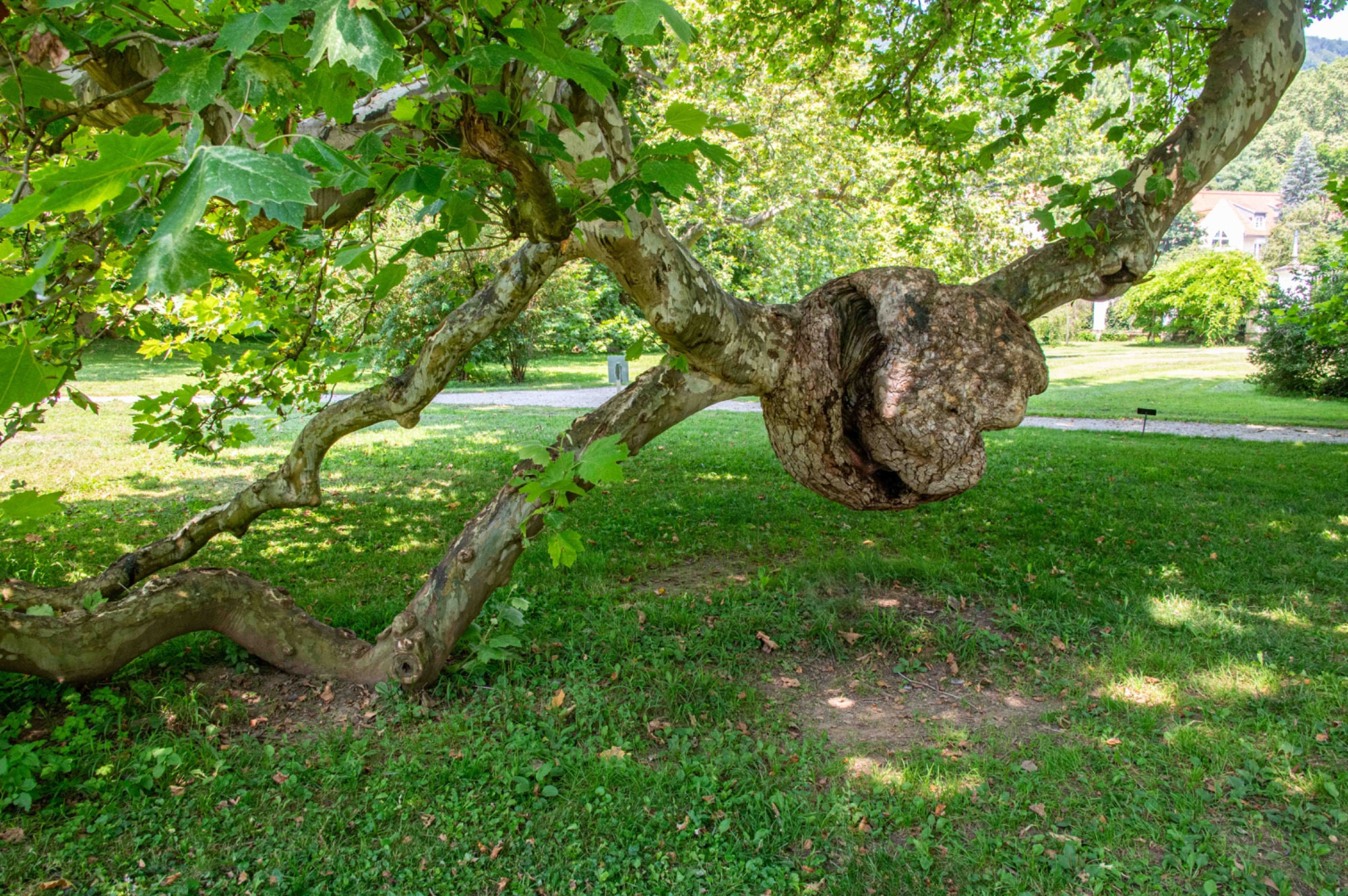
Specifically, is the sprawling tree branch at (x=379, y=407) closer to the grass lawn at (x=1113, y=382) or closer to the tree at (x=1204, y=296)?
the grass lawn at (x=1113, y=382)

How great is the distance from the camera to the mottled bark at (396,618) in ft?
12.0

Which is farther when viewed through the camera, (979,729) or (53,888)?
(979,729)

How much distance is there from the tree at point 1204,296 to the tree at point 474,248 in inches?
1158

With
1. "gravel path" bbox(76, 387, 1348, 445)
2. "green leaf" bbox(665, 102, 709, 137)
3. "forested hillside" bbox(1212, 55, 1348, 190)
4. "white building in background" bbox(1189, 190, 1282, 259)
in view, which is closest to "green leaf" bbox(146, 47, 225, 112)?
"green leaf" bbox(665, 102, 709, 137)

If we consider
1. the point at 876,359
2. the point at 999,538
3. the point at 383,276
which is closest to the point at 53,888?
the point at 383,276

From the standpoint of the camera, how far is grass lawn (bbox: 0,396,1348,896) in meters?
2.89

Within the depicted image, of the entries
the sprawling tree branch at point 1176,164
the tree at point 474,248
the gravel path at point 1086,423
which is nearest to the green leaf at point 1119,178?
the tree at point 474,248

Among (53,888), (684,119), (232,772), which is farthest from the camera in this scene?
(232,772)

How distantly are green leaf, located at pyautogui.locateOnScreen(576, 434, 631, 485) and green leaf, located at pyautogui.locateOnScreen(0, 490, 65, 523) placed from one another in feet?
3.69

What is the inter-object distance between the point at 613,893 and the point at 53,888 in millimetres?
1912

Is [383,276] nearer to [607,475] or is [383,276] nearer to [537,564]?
[607,475]

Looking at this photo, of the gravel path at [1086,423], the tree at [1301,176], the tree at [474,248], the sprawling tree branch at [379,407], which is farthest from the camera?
the tree at [1301,176]

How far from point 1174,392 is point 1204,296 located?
1651 cm

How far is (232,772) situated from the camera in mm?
3314
